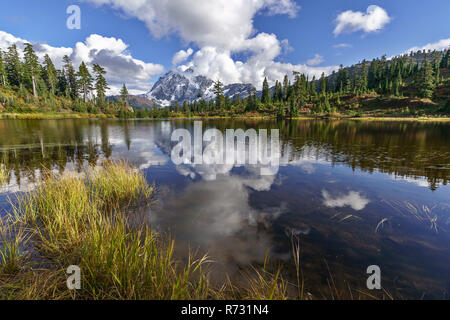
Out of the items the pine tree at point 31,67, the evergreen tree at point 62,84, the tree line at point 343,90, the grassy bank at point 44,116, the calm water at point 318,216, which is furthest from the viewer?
the evergreen tree at point 62,84

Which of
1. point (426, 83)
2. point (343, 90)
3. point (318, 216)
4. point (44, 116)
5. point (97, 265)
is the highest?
point (343, 90)

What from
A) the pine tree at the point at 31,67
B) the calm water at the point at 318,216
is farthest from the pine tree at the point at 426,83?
the pine tree at the point at 31,67

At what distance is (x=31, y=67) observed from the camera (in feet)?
279

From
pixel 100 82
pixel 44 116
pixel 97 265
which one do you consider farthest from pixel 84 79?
pixel 97 265

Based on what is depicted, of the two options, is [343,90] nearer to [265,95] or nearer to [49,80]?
[265,95]

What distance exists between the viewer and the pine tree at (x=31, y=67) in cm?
8494

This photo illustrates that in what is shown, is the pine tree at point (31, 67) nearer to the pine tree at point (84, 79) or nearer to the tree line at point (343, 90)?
the pine tree at point (84, 79)

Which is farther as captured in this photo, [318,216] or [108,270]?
A: [318,216]

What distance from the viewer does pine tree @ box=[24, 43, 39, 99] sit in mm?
84938

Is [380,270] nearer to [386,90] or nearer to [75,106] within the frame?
[75,106]

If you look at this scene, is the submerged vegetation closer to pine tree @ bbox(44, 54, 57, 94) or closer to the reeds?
the reeds

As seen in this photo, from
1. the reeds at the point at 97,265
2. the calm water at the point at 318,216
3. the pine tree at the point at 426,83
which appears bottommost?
the calm water at the point at 318,216

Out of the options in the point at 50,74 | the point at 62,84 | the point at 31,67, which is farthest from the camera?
the point at 62,84
